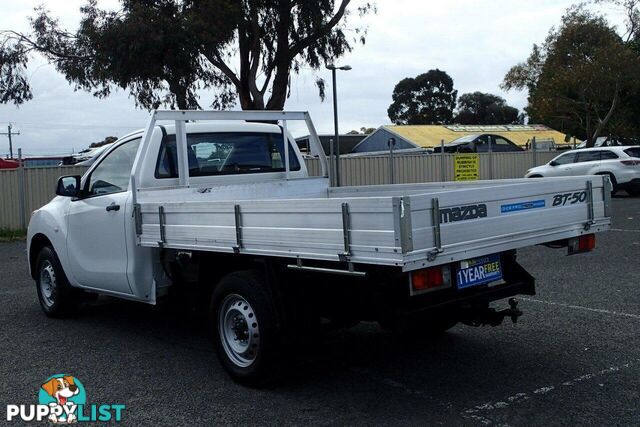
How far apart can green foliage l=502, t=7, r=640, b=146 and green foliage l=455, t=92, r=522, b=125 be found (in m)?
40.0

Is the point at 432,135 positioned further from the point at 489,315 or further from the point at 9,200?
the point at 489,315

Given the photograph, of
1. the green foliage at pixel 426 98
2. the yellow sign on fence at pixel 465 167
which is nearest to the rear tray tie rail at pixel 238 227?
the yellow sign on fence at pixel 465 167

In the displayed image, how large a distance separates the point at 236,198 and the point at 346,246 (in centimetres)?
251

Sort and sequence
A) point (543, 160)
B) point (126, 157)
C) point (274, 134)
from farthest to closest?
point (543, 160)
point (274, 134)
point (126, 157)

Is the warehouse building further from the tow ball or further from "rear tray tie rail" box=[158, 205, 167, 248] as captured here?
"rear tray tie rail" box=[158, 205, 167, 248]

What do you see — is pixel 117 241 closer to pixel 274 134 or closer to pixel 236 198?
pixel 236 198

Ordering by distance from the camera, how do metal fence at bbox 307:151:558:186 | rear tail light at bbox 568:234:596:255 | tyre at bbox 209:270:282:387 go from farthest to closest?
metal fence at bbox 307:151:558:186 < rear tail light at bbox 568:234:596:255 < tyre at bbox 209:270:282:387

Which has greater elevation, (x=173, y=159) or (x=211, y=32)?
(x=211, y=32)

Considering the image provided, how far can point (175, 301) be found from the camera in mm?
5973

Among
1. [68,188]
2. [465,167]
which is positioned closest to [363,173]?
[465,167]

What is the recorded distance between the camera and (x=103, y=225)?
625cm

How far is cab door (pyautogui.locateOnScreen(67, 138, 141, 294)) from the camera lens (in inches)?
239

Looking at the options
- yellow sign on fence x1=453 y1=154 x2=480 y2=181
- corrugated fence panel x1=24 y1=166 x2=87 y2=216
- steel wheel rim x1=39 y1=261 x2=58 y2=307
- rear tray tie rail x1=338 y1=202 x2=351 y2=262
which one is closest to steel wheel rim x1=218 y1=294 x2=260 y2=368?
rear tray tie rail x1=338 y1=202 x2=351 y2=262

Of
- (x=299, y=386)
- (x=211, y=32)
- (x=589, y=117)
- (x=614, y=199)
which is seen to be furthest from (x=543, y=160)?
(x=299, y=386)
